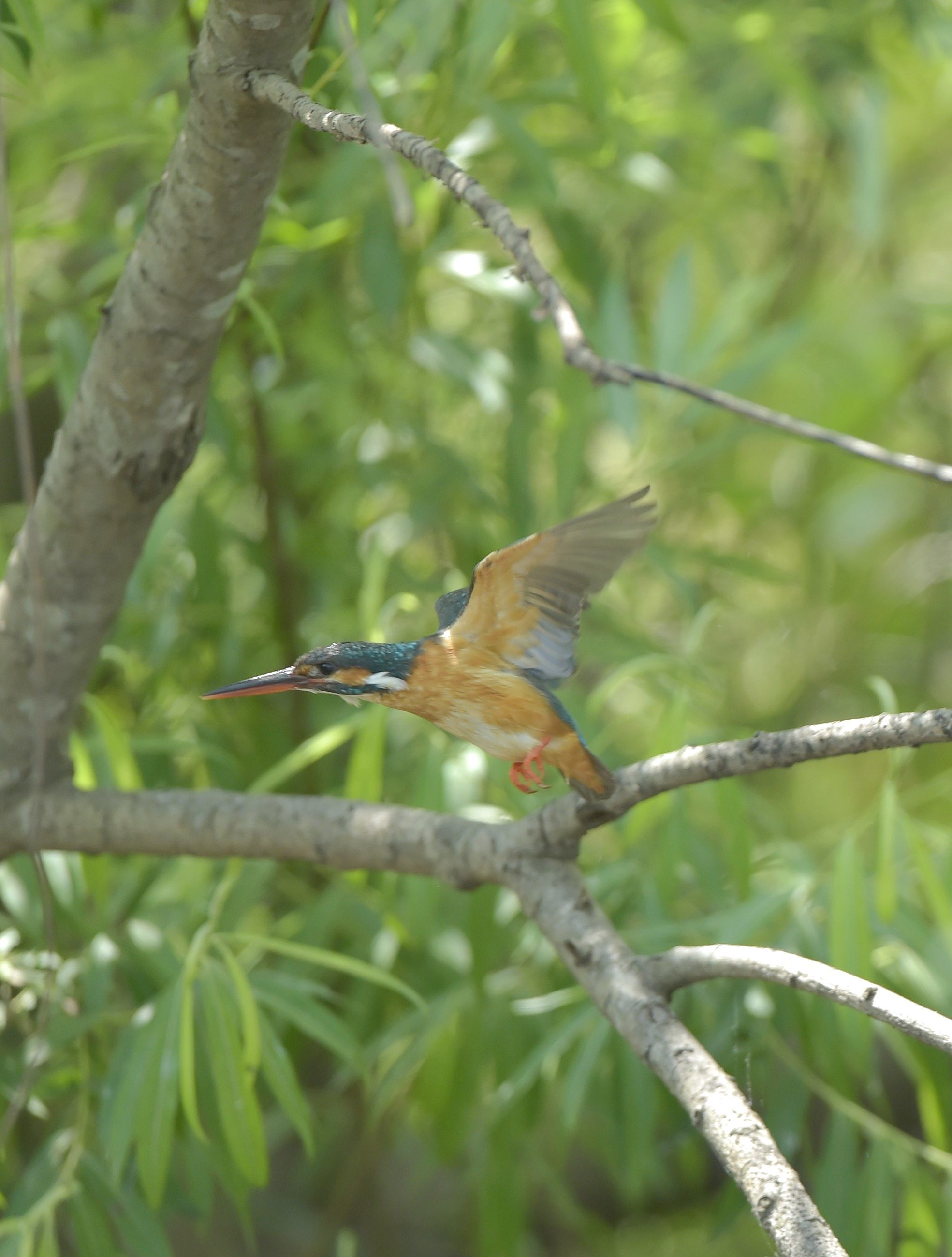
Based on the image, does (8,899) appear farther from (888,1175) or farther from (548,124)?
(548,124)

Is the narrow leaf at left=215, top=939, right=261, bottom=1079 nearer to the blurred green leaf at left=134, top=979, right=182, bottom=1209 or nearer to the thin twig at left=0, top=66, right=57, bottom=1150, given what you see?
the blurred green leaf at left=134, top=979, right=182, bottom=1209

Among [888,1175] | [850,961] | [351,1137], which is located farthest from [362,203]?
[351,1137]

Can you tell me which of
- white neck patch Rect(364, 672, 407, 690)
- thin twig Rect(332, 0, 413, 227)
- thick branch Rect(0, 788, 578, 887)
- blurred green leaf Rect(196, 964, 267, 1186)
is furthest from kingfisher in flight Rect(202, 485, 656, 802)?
thin twig Rect(332, 0, 413, 227)

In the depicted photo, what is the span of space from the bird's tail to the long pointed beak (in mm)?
251

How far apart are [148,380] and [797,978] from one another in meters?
0.79

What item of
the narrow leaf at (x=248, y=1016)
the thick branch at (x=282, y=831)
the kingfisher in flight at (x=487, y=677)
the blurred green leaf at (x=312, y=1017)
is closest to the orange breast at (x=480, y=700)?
the kingfisher in flight at (x=487, y=677)

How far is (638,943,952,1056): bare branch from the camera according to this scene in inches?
33.4

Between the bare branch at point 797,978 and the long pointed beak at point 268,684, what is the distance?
392 mm

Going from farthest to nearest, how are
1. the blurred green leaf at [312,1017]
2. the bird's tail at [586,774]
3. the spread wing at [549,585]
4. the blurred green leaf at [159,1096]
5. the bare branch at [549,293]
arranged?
1. the blurred green leaf at [312,1017]
2. the blurred green leaf at [159,1096]
3. the bird's tail at [586,774]
4. the spread wing at [549,585]
5. the bare branch at [549,293]

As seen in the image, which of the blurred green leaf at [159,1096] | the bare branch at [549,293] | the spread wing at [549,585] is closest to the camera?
the bare branch at [549,293]

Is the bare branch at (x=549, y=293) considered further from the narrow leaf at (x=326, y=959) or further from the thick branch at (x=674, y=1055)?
the narrow leaf at (x=326, y=959)

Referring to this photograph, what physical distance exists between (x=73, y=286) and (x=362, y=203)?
2.07ft

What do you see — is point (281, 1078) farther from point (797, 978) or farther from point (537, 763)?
point (797, 978)

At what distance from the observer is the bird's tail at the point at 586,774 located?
41.8 inches
